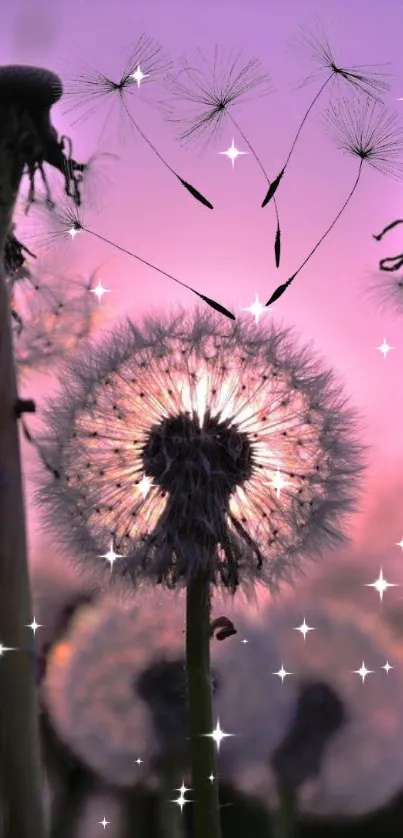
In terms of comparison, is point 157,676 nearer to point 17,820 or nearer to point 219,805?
point 219,805

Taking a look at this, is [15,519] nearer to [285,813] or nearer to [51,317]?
[51,317]

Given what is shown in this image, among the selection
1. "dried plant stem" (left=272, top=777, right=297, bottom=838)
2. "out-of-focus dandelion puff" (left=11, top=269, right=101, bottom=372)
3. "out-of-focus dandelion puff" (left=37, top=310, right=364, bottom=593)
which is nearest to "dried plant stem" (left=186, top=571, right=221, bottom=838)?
"out-of-focus dandelion puff" (left=37, top=310, right=364, bottom=593)

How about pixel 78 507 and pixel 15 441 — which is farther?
pixel 78 507

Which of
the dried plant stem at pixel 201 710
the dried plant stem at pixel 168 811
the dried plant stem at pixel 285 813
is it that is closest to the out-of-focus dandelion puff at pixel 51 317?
the dried plant stem at pixel 201 710

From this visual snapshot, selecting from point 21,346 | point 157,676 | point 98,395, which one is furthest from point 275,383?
point 157,676

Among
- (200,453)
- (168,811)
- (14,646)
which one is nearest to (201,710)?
(200,453)

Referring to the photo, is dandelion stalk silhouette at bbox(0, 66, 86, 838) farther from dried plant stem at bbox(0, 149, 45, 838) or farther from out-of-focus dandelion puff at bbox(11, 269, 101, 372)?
out-of-focus dandelion puff at bbox(11, 269, 101, 372)
